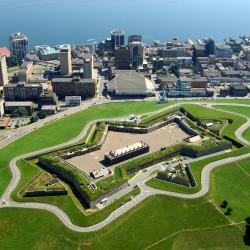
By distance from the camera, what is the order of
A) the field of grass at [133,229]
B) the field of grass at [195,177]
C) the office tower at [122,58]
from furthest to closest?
1. the office tower at [122,58]
2. the field of grass at [195,177]
3. the field of grass at [133,229]

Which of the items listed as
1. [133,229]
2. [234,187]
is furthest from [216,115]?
[133,229]

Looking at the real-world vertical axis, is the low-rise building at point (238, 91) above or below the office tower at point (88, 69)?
below

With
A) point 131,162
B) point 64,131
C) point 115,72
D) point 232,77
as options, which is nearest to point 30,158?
point 64,131

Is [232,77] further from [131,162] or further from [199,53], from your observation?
[131,162]

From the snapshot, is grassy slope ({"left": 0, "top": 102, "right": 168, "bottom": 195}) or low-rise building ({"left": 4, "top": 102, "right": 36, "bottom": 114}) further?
low-rise building ({"left": 4, "top": 102, "right": 36, "bottom": 114})

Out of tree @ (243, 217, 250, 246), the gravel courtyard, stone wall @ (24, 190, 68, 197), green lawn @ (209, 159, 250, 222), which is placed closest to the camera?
tree @ (243, 217, 250, 246)

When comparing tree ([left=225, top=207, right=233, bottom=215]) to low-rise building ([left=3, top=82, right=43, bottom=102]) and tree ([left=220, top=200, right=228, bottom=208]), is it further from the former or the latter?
low-rise building ([left=3, top=82, right=43, bottom=102])

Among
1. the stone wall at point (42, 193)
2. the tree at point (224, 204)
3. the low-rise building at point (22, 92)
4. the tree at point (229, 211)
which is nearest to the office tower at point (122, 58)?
the low-rise building at point (22, 92)

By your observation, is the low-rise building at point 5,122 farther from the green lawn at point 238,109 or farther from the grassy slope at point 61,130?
the green lawn at point 238,109

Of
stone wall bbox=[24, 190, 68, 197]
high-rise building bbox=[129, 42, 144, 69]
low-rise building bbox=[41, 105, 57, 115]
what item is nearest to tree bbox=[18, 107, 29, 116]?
low-rise building bbox=[41, 105, 57, 115]

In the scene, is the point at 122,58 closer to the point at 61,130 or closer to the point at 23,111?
the point at 23,111
